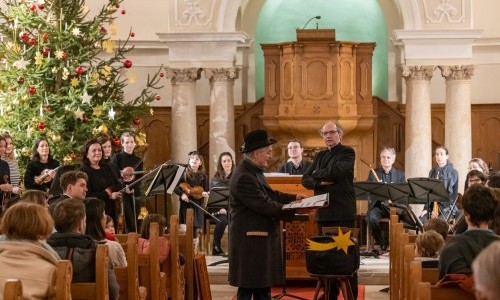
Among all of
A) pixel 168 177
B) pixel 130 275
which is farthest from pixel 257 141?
pixel 168 177

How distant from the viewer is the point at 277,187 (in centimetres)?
1064

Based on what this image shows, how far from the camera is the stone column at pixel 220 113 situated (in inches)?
601

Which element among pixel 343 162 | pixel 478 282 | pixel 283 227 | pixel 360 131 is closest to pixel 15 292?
pixel 478 282

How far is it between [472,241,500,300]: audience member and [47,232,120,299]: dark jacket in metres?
3.19

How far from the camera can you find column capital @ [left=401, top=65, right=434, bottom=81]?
1489 cm

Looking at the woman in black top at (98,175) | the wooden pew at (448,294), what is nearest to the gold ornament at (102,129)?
the woman in black top at (98,175)

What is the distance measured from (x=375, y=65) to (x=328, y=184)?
9475 millimetres

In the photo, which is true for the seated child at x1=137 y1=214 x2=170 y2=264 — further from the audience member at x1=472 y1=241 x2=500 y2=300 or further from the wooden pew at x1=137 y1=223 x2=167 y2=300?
the audience member at x1=472 y1=241 x2=500 y2=300

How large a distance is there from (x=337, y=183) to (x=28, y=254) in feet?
14.8

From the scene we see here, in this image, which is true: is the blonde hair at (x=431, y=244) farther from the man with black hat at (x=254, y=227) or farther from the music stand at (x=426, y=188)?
the music stand at (x=426, y=188)

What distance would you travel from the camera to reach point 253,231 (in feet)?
25.2

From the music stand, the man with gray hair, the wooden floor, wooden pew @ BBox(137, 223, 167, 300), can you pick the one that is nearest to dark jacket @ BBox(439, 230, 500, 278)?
wooden pew @ BBox(137, 223, 167, 300)

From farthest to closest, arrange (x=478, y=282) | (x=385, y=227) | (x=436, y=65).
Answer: (x=436, y=65) < (x=385, y=227) < (x=478, y=282)

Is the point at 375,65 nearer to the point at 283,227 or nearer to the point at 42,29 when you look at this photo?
the point at 42,29
